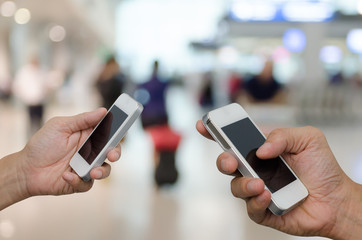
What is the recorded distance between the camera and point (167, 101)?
525 inches

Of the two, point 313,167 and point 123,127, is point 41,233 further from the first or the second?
point 313,167

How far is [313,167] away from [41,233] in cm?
292

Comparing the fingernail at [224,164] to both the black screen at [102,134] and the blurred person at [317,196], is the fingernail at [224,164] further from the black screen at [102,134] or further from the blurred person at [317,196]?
the black screen at [102,134]

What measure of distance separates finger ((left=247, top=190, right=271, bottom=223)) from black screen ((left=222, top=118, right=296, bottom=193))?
0.07 meters

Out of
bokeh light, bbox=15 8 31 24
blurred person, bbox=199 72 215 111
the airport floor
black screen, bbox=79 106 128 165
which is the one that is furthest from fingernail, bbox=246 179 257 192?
blurred person, bbox=199 72 215 111

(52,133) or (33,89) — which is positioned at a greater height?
(52,133)

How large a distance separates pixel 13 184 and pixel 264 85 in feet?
30.6

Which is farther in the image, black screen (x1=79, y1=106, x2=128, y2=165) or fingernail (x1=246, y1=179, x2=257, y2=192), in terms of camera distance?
black screen (x1=79, y1=106, x2=128, y2=165)

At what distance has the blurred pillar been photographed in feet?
47.4

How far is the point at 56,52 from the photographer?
83.4 ft

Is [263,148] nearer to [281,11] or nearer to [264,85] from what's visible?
[264,85]

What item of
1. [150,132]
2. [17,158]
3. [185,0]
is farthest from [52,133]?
[185,0]

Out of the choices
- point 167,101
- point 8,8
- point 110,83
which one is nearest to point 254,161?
point 110,83

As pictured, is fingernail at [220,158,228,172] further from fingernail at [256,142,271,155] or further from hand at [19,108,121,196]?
hand at [19,108,121,196]
